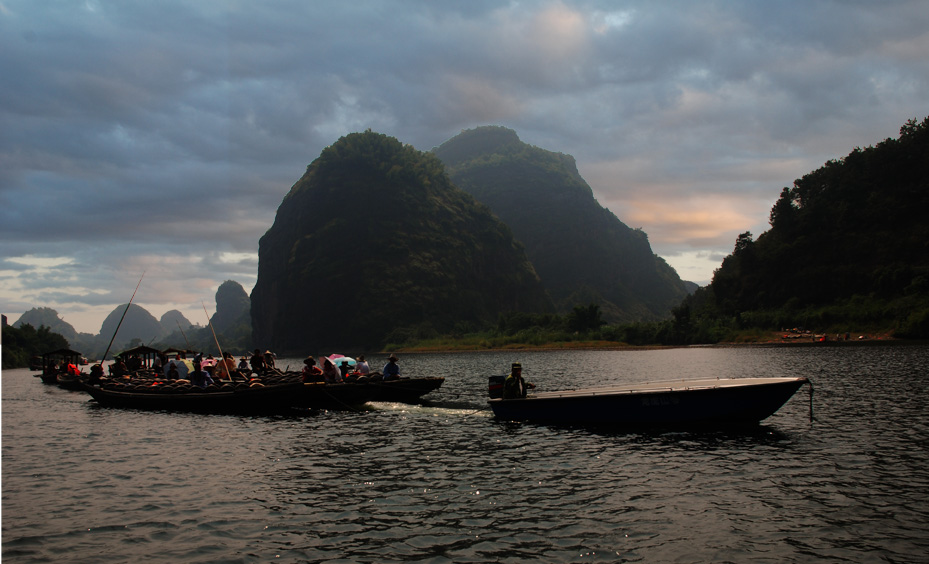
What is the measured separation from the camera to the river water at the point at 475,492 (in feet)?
36.1

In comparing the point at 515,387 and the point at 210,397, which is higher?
the point at 515,387

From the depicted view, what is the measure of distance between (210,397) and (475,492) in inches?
820

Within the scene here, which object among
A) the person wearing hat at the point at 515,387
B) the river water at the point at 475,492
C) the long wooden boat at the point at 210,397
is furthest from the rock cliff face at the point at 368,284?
the river water at the point at 475,492

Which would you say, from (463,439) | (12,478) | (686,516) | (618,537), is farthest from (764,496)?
(12,478)

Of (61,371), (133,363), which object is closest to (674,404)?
(133,363)

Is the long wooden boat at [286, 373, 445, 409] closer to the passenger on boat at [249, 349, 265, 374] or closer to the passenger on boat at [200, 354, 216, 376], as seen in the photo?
the passenger on boat at [249, 349, 265, 374]

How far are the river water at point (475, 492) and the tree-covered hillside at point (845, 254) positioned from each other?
83.4m

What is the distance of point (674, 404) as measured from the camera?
21.6m

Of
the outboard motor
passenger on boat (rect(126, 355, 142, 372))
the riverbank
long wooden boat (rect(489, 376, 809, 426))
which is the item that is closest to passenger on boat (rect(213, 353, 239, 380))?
the outboard motor

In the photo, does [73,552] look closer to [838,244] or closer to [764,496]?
[764,496]

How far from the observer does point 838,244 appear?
11231 cm

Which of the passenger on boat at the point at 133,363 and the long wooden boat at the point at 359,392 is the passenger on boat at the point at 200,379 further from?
the passenger on boat at the point at 133,363

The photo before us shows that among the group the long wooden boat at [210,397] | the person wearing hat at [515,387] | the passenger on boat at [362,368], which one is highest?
the passenger on boat at [362,368]

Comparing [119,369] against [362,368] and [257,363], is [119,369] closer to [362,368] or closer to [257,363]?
[257,363]
